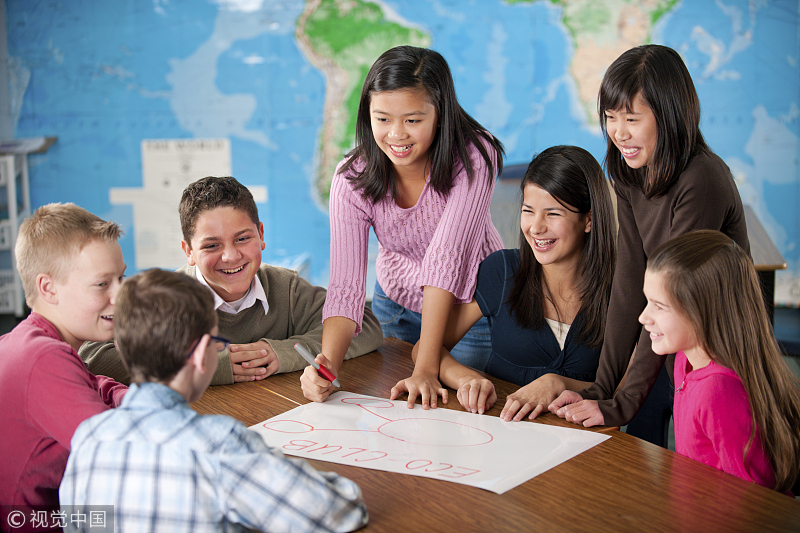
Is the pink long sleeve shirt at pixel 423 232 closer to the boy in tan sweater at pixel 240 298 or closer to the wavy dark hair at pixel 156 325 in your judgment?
the boy in tan sweater at pixel 240 298

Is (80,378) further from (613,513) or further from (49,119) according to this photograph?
(49,119)

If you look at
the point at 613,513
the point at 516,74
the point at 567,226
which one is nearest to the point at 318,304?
the point at 567,226

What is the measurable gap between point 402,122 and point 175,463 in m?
0.83

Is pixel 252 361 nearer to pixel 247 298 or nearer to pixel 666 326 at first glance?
pixel 247 298

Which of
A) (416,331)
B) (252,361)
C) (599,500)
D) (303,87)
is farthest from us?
(303,87)

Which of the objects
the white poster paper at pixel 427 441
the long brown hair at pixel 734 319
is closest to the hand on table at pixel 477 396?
the white poster paper at pixel 427 441

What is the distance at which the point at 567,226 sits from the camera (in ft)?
4.33

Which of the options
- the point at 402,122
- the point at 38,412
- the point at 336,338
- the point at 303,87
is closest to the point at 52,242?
the point at 38,412

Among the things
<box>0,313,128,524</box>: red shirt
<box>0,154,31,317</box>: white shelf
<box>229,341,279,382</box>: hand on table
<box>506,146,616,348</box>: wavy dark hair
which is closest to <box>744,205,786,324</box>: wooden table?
<box>506,146,616,348</box>: wavy dark hair

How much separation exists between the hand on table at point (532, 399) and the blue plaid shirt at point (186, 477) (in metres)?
0.43

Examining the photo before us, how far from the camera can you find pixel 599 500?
74cm

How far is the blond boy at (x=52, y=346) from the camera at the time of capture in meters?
0.80

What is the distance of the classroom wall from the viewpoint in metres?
3.78

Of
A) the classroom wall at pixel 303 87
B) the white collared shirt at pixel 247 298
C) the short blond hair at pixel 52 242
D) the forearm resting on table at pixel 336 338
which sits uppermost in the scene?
the classroom wall at pixel 303 87
